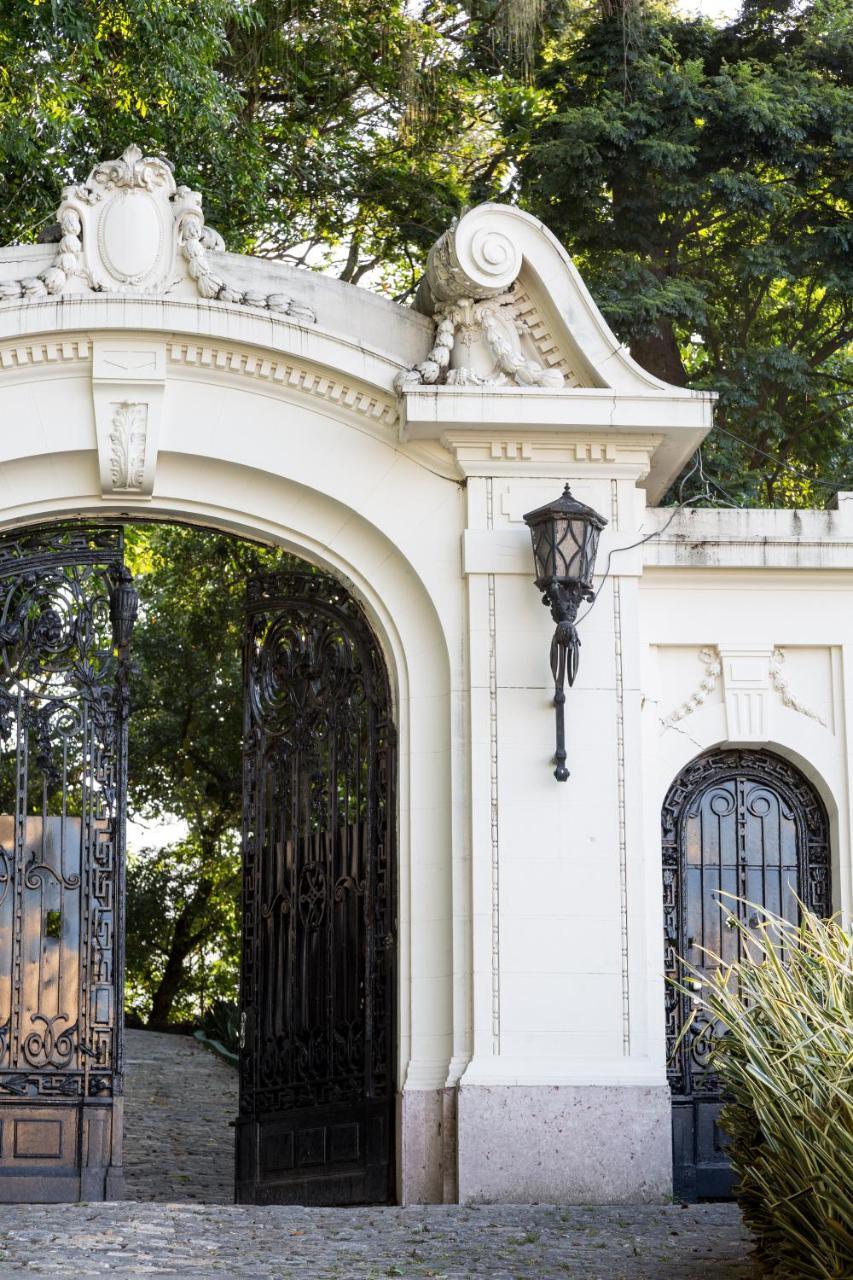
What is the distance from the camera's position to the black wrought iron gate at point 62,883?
9.33 meters

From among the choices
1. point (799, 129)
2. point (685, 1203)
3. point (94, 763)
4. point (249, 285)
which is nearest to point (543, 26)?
point (799, 129)

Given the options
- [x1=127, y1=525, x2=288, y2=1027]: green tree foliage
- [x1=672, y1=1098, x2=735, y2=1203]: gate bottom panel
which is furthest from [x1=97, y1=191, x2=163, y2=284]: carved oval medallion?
[x1=127, y1=525, x2=288, y2=1027]: green tree foliage

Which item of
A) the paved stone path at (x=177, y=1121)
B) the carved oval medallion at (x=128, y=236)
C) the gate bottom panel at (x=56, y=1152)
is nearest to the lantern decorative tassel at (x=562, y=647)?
the carved oval medallion at (x=128, y=236)

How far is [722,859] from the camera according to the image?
1004cm

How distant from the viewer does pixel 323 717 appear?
1020 centimetres

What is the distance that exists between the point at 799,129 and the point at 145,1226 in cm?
1131

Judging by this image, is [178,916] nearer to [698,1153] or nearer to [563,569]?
[698,1153]

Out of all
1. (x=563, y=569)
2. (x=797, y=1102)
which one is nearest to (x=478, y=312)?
(x=563, y=569)

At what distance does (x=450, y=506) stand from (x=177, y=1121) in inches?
271

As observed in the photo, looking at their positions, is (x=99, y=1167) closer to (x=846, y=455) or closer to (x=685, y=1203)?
(x=685, y=1203)

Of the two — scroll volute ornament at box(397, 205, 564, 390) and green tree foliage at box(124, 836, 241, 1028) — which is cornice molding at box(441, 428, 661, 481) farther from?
green tree foliage at box(124, 836, 241, 1028)

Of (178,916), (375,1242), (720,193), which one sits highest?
(720,193)

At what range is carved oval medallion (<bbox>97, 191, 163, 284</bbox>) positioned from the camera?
31.4 ft

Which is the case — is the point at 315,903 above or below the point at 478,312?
below
